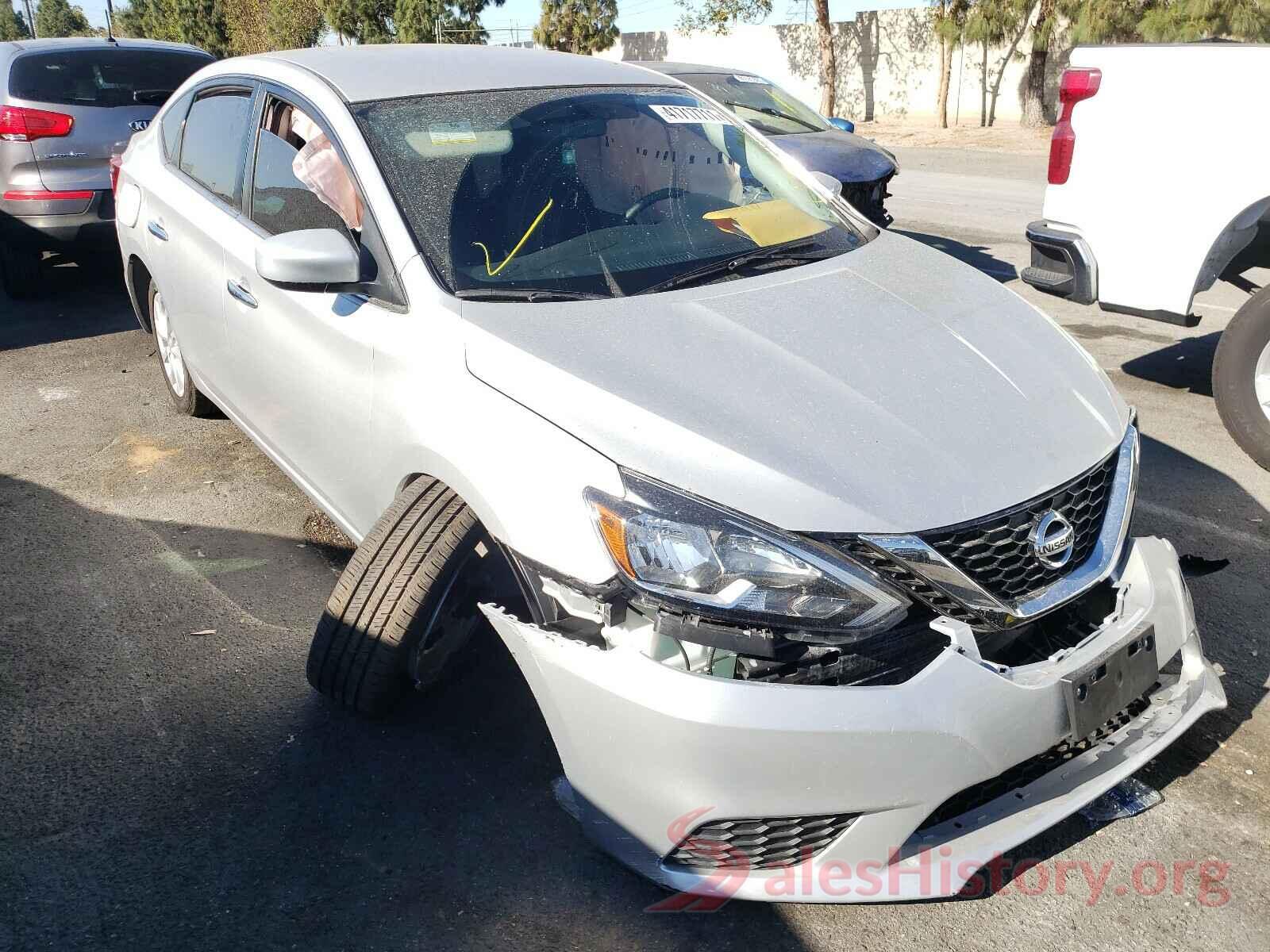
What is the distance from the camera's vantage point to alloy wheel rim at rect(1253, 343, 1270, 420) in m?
4.81

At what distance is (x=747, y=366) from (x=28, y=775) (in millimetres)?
2135

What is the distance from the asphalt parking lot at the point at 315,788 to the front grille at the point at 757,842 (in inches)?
9.3

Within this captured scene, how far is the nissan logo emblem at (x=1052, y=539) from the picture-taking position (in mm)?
2340

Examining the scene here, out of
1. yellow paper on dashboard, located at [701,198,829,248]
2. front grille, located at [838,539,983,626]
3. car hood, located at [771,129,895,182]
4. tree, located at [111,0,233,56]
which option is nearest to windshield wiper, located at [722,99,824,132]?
car hood, located at [771,129,895,182]

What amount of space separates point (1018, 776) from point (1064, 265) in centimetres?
335

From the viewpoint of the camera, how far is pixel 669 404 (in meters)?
2.40

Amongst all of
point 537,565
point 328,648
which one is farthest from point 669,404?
point 328,648

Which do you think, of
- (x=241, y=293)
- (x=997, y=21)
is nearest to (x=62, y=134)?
(x=241, y=293)

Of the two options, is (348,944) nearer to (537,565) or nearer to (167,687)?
(537,565)

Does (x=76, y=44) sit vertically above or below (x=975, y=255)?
Answer: above

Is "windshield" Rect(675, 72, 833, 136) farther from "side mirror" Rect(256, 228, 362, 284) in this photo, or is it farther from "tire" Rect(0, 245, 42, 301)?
"side mirror" Rect(256, 228, 362, 284)

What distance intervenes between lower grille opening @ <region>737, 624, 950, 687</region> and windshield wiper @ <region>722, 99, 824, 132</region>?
25.6 feet

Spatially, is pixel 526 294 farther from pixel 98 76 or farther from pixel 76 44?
pixel 76 44

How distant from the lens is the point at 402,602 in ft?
9.22
